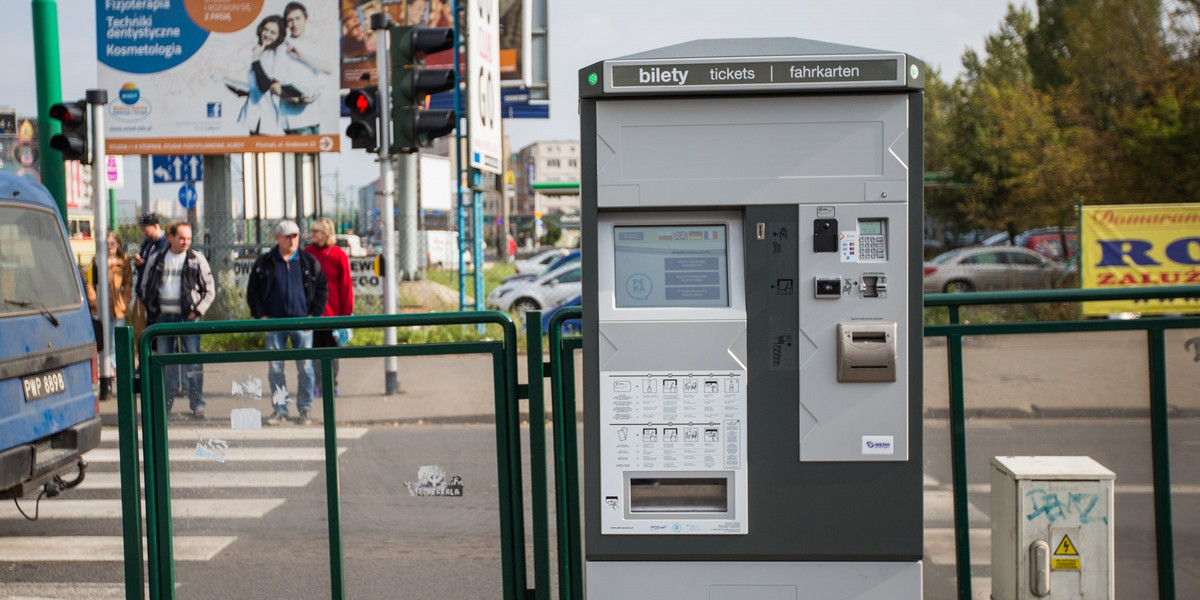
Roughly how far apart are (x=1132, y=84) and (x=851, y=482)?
2264 centimetres

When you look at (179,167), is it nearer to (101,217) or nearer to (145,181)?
(145,181)

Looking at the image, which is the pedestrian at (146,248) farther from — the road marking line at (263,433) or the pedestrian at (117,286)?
the road marking line at (263,433)

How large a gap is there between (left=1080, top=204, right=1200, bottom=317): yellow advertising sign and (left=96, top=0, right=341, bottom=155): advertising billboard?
11.2 m

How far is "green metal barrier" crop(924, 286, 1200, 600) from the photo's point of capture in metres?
3.91

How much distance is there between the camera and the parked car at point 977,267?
828 inches

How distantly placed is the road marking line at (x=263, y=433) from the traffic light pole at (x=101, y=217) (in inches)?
311

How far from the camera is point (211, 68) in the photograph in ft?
55.2

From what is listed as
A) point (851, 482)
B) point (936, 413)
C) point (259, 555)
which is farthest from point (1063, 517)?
point (259, 555)

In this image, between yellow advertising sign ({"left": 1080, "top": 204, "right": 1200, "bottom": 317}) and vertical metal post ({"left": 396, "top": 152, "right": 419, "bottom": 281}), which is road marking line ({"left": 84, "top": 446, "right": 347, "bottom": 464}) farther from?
vertical metal post ({"left": 396, "top": 152, "right": 419, "bottom": 281})

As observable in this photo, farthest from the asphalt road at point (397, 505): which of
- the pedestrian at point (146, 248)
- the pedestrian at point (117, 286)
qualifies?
the pedestrian at point (117, 286)

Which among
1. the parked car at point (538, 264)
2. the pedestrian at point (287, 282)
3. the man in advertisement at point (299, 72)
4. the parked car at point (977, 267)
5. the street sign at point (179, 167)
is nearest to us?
the pedestrian at point (287, 282)

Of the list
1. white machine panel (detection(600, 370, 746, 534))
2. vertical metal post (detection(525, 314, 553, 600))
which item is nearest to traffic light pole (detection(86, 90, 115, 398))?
vertical metal post (detection(525, 314, 553, 600))

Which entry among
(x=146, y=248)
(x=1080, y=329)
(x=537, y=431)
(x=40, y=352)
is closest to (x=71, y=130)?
(x=146, y=248)

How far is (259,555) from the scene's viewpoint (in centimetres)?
383
